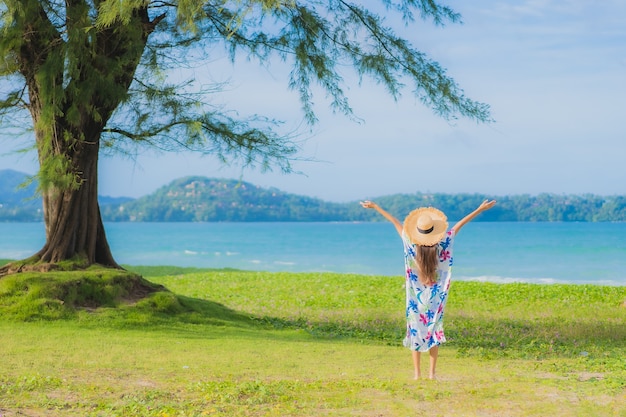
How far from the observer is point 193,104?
11586 mm

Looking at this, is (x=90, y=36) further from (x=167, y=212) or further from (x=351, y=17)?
(x=167, y=212)

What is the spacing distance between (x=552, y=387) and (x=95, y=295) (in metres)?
6.83

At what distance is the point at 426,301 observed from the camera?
6.64 meters

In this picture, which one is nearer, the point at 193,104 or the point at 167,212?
the point at 193,104

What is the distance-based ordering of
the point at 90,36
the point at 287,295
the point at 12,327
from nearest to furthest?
1. the point at 12,327
2. the point at 90,36
3. the point at 287,295

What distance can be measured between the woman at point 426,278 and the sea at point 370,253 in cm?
2595

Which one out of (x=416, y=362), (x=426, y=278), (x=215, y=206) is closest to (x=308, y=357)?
(x=416, y=362)

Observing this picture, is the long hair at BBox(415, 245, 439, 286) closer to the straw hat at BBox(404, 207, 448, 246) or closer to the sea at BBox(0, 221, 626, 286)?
the straw hat at BBox(404, 207, 448, 246)

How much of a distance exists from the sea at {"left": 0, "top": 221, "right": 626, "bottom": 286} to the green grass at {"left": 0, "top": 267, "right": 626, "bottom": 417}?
19.1 metres

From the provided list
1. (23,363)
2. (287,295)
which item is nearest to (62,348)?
(23,363)

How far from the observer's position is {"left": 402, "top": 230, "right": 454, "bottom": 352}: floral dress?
6.64 meters

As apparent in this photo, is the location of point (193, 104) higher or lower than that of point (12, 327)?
higher

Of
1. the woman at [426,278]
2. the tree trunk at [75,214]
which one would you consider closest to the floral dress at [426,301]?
the woman at [426,278]

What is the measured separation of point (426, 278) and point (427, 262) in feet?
0.46
